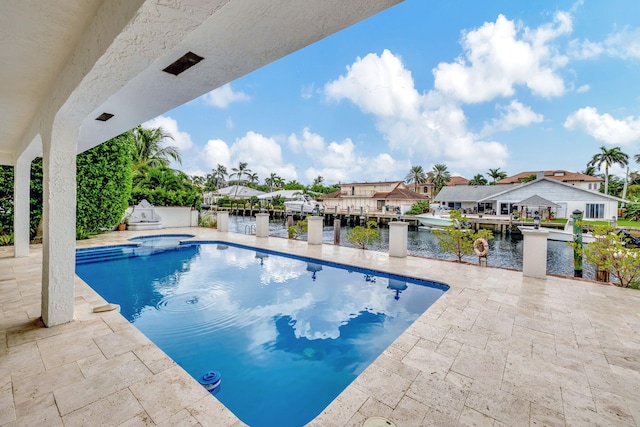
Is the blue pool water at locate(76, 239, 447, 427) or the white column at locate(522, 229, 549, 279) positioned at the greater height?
the white column at locate(522, 229, 549, 279)

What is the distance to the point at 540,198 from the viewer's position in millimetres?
22312

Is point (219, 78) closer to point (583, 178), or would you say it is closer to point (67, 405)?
point (67, 405)

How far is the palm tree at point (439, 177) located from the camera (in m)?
49.0

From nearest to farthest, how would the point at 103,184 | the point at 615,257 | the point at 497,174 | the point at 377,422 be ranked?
the point at 377,422
the point at 615,257
the point at 103,184
the point at 497,174

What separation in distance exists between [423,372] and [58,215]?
15.1ft

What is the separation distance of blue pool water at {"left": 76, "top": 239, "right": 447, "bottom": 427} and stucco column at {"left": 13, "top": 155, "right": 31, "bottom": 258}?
56.3 inches

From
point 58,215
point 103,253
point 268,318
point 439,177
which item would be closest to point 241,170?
point 439,177

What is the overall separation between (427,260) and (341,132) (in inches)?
1711

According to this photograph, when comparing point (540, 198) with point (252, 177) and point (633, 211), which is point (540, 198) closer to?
point (633, 211)

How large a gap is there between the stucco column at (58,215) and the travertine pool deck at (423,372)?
0.50m

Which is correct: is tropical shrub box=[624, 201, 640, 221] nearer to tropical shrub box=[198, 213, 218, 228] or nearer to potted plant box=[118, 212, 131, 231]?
tropical shrub box=[198, 213, 218, 228]

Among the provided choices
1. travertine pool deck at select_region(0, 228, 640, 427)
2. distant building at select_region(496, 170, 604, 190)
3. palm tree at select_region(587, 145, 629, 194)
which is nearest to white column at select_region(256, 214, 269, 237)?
travertine pool deck at select_region(0, 228, 640, 427)

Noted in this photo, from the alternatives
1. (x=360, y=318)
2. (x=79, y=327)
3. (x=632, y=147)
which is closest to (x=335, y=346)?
(x=360, y=318)

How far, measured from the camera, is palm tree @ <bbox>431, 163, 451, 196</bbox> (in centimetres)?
4903
